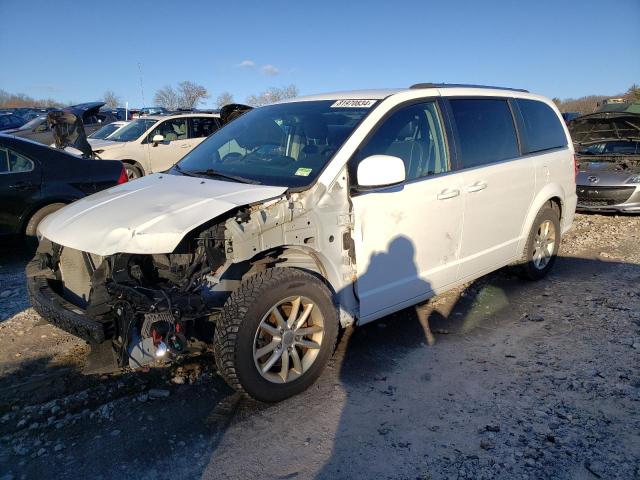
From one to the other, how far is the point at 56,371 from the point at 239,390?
1552 mm

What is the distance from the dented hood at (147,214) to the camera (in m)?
2.69

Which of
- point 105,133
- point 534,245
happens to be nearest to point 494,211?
point 534,245

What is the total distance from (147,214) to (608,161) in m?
9.18

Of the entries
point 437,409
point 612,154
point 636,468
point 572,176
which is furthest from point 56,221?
point 612,154

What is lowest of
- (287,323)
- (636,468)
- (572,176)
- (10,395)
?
(636,468)

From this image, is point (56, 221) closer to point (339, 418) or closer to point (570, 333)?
point (339, 418)

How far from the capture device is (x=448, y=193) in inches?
149

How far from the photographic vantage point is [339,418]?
2.96 m

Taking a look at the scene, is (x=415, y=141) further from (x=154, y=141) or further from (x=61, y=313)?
(x=154, y=141)

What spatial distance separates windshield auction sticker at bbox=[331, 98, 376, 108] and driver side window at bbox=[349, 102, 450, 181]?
0.19 metres

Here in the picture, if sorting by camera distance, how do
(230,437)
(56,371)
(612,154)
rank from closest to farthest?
1. (230,437)
2. (56,371)
3. (612,154)

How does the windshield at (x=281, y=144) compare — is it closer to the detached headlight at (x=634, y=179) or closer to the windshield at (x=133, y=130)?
the detached headlight at (x=634, y=179)

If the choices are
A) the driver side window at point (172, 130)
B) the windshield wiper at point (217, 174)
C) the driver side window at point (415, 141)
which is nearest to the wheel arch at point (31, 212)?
the windshield wiper at point (217, 174)

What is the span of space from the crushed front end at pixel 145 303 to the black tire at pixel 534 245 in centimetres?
340
